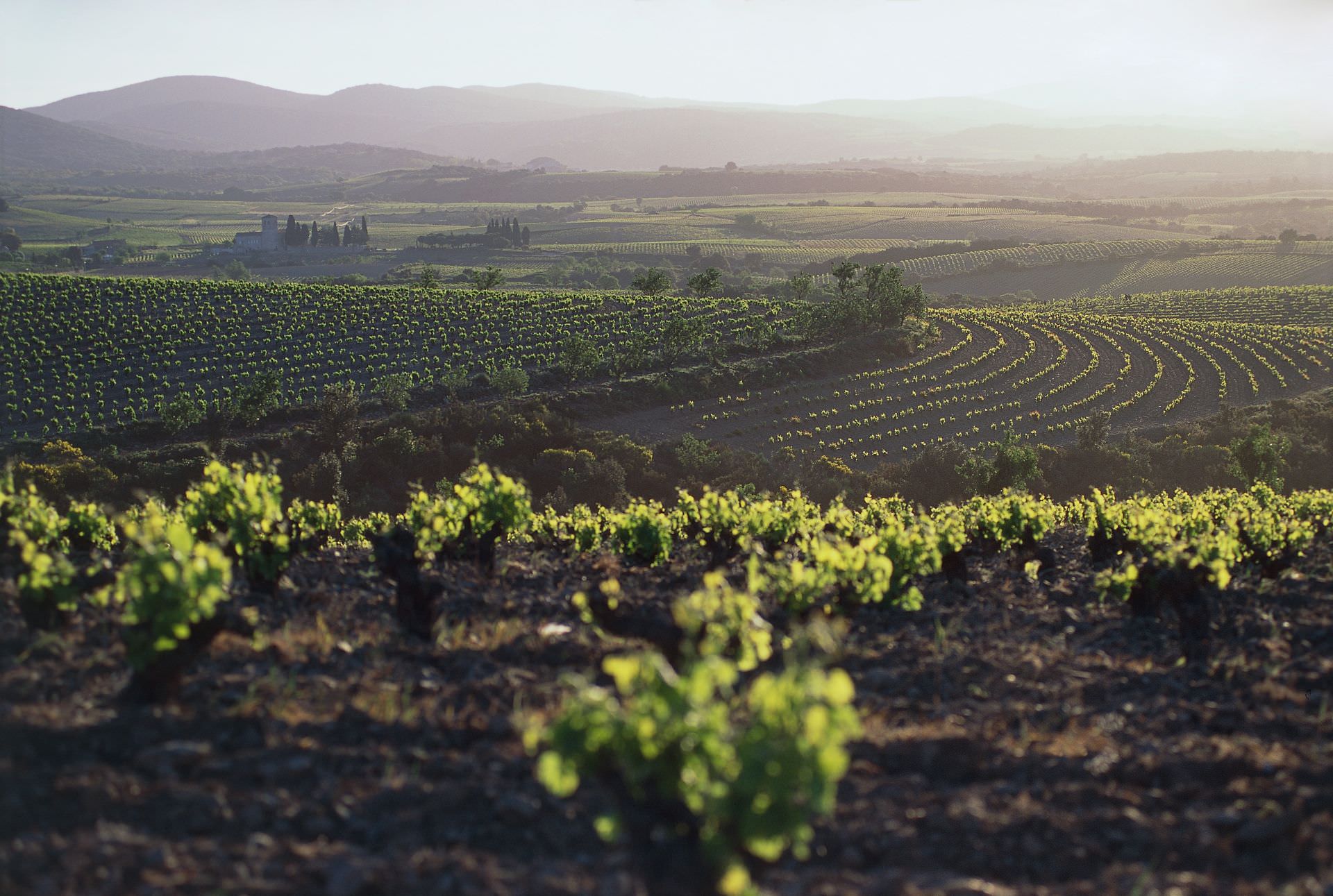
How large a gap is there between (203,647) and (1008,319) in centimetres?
9547

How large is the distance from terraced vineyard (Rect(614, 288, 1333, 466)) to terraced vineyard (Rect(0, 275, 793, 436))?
1377cm

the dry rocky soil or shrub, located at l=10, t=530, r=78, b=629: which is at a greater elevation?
shrub, located at l=10, t=530, r=78, b=629

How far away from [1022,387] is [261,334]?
60.3 metres

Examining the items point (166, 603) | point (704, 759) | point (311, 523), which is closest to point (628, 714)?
point (704, 759)

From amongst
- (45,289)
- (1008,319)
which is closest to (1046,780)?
(1008,319)

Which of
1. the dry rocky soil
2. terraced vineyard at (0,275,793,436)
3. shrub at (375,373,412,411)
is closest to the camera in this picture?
the dry rocky soil

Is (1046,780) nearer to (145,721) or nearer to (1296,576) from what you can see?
(145,721)

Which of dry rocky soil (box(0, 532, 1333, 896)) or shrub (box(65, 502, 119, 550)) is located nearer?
dry rocky soil (box(0, 532, 1333, 896))

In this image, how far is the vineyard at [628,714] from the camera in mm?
6086

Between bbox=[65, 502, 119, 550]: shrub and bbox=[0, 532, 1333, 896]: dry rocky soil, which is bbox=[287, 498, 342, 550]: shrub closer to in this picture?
bbox=[0, 532, 1333, 896]: dry rocky soil

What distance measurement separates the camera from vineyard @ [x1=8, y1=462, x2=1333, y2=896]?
6086 millimetres

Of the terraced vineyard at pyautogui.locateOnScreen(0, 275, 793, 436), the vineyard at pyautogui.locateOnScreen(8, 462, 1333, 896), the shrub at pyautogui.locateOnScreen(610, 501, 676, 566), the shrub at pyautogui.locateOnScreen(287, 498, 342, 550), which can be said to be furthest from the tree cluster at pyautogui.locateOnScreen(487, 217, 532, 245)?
the vineyard at pyautogui.locateOnScreen(8, 462, 1333, 896)

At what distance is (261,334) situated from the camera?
7544 cm

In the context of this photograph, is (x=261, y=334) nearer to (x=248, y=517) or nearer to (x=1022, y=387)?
(x=1022, y=387)
